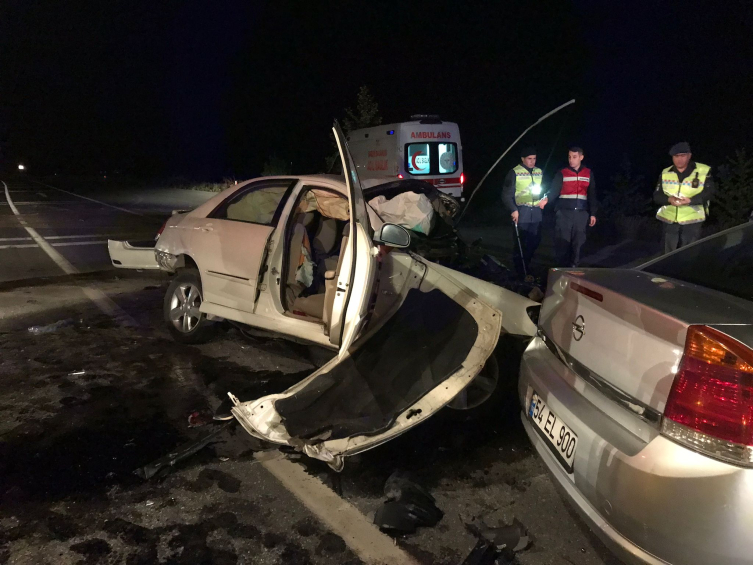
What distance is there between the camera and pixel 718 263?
2.89m

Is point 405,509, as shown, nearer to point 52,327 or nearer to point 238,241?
point 238,241

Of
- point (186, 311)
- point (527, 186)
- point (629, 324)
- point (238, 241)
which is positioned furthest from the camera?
point (527, 186)

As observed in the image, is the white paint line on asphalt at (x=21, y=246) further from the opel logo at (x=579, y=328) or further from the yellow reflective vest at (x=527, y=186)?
the opel logo at (x=579, y=328)

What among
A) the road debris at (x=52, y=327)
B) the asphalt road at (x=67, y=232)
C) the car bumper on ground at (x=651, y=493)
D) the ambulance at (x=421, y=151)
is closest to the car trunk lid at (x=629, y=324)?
the car bumper on ground at (x=651, y=493)

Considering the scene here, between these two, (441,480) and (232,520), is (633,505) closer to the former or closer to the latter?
(441,480)

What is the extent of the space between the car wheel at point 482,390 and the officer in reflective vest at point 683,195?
3.31 metres

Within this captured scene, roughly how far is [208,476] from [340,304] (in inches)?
49.4

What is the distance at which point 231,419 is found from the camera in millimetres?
3656

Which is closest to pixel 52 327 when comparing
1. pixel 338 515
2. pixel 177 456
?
pixel 177 456

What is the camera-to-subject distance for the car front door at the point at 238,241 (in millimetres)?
4512

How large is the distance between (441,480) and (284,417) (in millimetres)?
936

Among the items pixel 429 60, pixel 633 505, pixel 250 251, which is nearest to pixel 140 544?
pixel 633 505

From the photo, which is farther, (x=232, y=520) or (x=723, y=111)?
(x=723, y=111)

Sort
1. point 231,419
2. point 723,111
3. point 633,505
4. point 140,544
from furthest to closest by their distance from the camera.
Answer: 1. point 723,111
2. point 231,419
3. point 140,544
4. point 633,505
